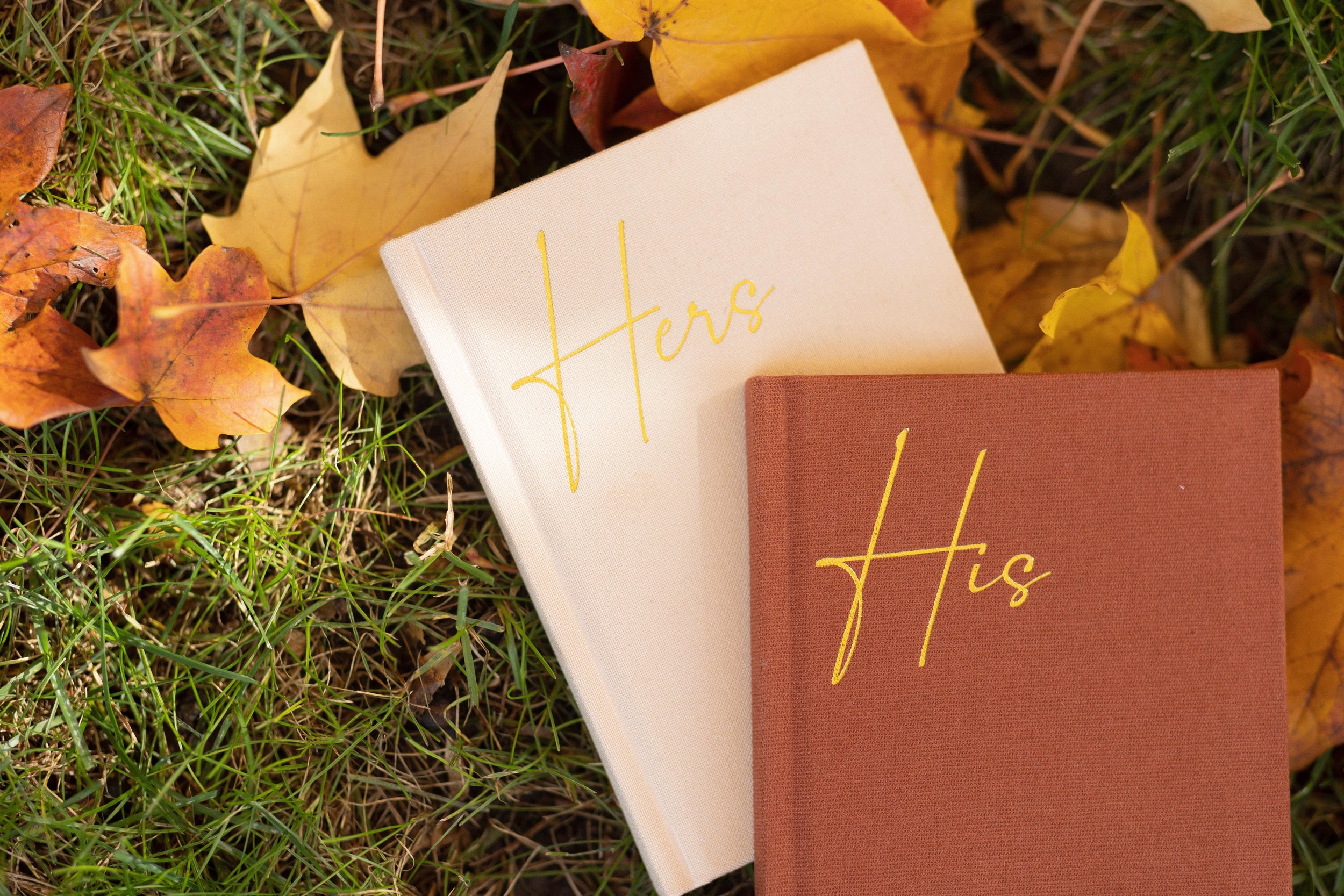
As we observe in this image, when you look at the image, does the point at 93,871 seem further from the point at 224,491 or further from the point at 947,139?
the point at 947,139

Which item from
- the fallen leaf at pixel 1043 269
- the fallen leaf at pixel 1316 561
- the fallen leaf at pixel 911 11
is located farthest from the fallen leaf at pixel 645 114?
the fallen leaf at pixel 1316 561

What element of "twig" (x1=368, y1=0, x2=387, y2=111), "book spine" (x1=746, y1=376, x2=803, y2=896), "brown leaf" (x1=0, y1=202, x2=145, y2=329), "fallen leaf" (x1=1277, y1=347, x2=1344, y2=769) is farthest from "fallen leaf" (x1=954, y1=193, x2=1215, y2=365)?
"brown leaf" (x1=0, y1=202, x2=145, y2=329)

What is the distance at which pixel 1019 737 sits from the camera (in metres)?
0.81

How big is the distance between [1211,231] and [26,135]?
3.85 feet

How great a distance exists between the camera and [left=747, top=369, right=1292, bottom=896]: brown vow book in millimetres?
792

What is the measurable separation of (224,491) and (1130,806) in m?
0.90

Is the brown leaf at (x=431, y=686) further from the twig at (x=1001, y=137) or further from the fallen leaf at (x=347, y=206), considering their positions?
the twig at (x=1001, y=137)

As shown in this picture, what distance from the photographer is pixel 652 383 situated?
0.82m

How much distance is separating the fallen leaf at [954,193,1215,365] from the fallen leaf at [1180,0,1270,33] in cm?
21

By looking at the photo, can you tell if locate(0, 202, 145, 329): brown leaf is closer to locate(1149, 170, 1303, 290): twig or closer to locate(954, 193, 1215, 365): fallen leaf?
locate(954, 193, 1215, 365): fallen leaf

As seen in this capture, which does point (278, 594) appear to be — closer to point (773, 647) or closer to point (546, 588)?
point (546, 588)

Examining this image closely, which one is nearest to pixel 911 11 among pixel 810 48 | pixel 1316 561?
pixel 810 48

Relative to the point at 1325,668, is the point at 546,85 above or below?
above

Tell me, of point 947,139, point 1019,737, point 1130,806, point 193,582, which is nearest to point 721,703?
point 1019,737
